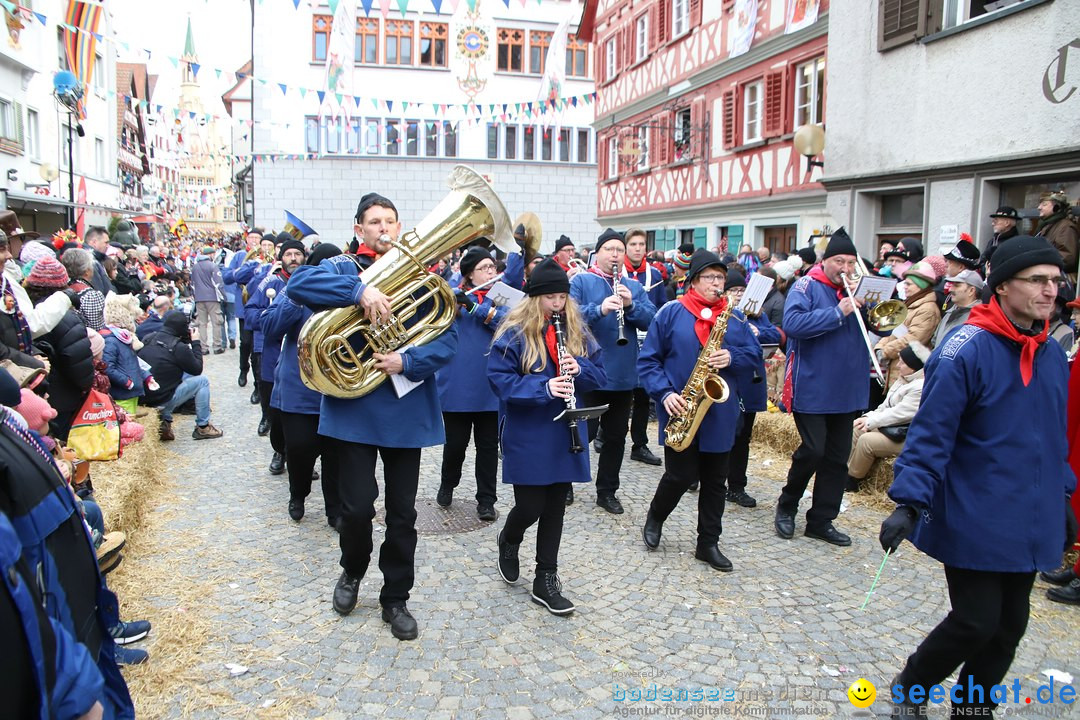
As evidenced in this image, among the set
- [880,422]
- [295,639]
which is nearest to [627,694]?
[295,639]

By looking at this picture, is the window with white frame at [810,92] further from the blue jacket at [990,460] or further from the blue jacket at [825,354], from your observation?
the blue jacket at [990,460]

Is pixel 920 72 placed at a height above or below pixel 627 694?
above

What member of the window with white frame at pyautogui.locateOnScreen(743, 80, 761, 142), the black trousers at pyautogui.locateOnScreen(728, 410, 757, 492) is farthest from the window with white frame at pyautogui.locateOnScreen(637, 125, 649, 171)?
the black trousers at pyautogui.locateOnScreen(728, 410, 757, 492)

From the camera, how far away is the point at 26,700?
5.82 ft

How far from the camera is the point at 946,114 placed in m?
9.95

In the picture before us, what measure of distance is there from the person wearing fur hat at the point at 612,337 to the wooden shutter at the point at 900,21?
6547mm

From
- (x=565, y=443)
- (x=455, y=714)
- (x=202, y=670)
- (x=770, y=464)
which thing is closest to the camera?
(x=455, y=714)

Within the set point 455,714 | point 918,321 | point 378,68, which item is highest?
point 378,68

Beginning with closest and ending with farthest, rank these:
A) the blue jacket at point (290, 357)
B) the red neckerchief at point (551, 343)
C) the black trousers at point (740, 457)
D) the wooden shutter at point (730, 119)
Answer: the red neckerchief at point (551, 343)
the blue jacket at point (290, 357)
the black trousers at point (740, 457)
the wooden shutter at point (730, 119)

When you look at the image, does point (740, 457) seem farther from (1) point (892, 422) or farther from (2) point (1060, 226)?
(2) point (1060, 226)

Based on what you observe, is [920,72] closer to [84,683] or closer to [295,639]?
[295,639]

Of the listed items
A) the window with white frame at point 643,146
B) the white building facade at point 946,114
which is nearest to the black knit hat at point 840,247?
the white building facade at point 946,114

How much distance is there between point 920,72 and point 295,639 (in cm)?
1039

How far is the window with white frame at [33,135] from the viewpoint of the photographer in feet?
62.7
